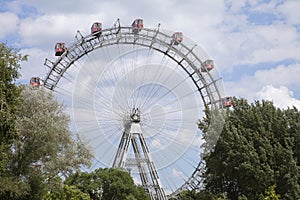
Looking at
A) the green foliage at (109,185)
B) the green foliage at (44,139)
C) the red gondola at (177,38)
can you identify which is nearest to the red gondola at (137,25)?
the red gondola at (177,38)

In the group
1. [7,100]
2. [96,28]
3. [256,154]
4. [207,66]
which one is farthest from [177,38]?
[7,100]

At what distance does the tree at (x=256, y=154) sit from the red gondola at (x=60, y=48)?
1730cm

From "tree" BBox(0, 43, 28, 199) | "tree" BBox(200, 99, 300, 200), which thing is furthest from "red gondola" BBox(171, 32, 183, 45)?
"tree" BBox(0, 43, 28, 199)

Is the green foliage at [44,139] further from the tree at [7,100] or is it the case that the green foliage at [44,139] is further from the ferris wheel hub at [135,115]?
the ferris wheel hub at [135,115]

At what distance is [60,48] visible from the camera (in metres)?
42.2

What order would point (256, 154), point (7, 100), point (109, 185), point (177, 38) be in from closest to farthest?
point (7, 100)
point (256, 154)
point (177, 38)
point (109, 185)

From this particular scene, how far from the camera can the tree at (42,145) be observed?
22.5m

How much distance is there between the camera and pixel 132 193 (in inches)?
1845

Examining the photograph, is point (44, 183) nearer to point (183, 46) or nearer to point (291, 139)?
point (291, 139)

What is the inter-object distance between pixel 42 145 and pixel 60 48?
21.0 m

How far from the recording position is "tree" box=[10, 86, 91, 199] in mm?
22453

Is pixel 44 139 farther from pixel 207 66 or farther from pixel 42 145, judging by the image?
pixel 207 66

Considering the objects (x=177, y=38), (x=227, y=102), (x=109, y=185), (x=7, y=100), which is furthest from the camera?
(x=109, y=185)

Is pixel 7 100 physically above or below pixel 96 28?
below
